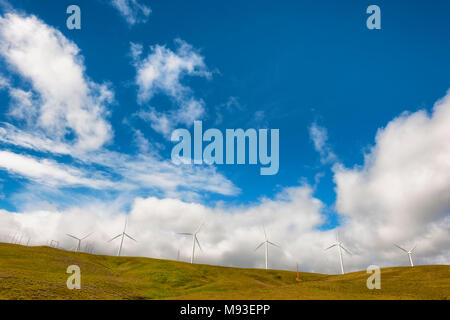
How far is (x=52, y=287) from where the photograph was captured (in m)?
53.2

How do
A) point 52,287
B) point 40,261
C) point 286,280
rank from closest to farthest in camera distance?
point 52,287, point 40,261, point 286,280
